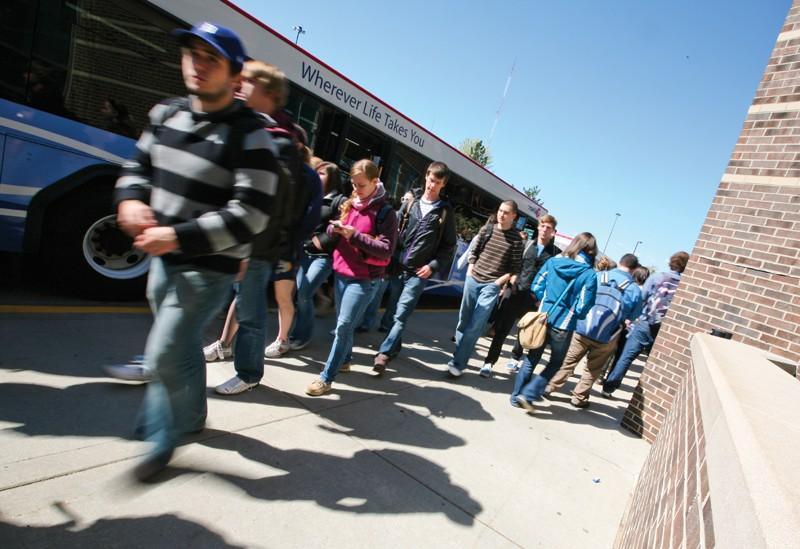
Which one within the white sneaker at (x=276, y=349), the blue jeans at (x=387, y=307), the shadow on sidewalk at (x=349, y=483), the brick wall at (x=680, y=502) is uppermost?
the brick wall at (x=680, y=502)

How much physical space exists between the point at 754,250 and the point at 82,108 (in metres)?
5.87

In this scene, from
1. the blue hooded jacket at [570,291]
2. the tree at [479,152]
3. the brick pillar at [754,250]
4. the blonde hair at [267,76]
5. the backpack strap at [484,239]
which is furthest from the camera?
the tree at [479,152]

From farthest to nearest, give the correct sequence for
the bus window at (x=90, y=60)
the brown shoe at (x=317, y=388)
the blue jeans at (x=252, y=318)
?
the brown shoe at (x=317, y=388)
the bus window at (x=90, y=60)
the blue jeans at (x=252, y=318)

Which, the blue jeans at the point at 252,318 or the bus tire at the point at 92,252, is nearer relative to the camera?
the blue jeans at the point at 252,318

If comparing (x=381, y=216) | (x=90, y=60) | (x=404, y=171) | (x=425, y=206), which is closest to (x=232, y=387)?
(x=381, y=216)

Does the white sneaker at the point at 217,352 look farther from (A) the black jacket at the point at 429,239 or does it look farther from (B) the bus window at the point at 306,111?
(B) the bus window at the point at 306,111

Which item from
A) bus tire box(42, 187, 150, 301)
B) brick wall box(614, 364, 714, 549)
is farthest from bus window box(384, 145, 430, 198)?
brick wall box(614, 364, 714, 549)

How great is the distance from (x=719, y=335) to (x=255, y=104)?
14.1ft

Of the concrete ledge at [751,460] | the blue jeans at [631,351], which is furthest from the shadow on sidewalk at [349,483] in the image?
the blue jeans at [631,351]

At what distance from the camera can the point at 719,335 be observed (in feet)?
12.4

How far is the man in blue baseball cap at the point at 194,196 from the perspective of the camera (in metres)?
1.65

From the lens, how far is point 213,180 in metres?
1.70

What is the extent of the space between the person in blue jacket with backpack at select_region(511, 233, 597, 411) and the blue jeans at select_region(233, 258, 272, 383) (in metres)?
2.57

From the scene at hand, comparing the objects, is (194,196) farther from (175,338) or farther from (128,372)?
(128,372)
